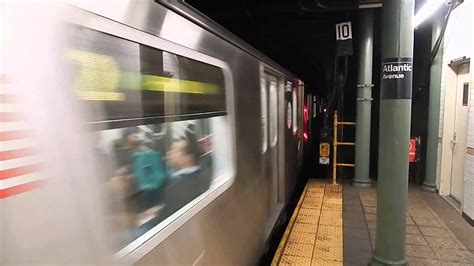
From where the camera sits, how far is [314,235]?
372 centimetres

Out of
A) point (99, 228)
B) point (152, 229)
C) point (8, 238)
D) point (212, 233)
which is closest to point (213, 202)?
point (212, 233)

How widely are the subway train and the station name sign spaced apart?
128 centimetres

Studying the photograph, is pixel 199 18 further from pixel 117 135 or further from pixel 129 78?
pixel 117 135

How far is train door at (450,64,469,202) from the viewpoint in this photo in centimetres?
492

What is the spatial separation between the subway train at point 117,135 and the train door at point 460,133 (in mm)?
3941

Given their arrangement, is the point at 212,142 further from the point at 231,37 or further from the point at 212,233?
the point at 231,37

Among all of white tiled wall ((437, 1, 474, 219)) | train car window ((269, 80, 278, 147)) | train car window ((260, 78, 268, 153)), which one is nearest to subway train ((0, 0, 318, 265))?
train car window ((260, 78, 268, 153))

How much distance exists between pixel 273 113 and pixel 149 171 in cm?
282

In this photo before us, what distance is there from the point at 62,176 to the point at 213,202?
3.75ft

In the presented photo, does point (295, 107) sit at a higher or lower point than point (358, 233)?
higher

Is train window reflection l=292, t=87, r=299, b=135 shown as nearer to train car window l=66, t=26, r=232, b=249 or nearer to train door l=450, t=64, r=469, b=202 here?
train door l=450, t=64, r=469, b=202

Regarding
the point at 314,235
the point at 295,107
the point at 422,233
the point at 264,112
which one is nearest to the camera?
the point at 264,112

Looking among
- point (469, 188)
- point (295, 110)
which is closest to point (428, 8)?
point (469, 188)

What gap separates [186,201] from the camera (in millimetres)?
1725
